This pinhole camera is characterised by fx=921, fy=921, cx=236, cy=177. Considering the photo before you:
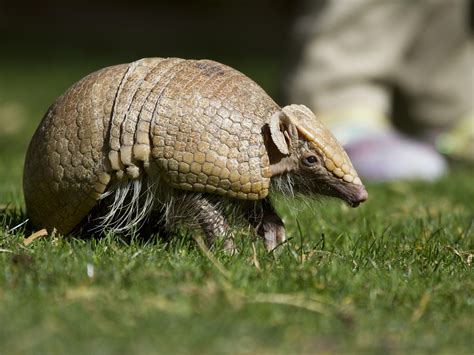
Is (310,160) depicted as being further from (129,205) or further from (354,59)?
(354,59)

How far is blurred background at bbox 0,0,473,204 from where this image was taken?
1022 cm

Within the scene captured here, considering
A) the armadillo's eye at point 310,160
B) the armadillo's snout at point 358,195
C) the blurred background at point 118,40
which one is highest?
the armadillo's eye at point 310,160

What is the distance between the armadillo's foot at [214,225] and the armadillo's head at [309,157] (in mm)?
288

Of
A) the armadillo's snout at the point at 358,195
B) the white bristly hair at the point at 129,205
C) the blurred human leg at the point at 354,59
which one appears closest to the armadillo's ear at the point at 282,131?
the armadillo's snout at the point at 358,195

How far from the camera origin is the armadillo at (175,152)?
3678 mm

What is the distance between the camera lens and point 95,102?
12.4 ft

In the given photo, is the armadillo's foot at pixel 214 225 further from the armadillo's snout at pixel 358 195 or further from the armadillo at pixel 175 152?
the armadillo's snout at pixel 358 195

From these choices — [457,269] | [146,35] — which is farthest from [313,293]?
[146,35]

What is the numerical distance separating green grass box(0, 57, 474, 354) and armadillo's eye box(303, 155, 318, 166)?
1.04 feet

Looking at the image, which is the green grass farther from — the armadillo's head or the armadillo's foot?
the armadillo's head

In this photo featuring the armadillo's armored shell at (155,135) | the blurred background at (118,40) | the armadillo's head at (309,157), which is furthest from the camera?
the blurred background at (118,40)

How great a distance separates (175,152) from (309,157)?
0.57 metres

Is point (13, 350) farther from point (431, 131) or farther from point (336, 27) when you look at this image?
point (431, 131)

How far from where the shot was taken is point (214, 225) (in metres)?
3.87
